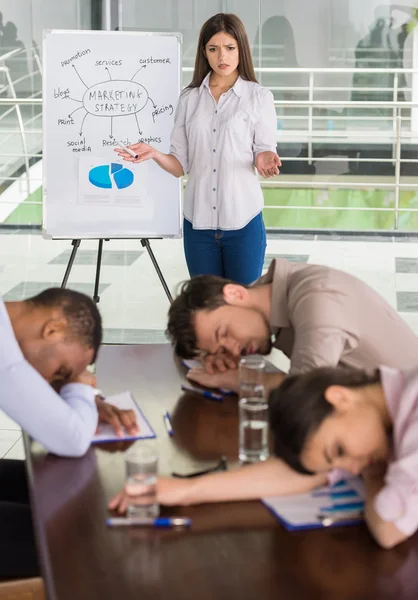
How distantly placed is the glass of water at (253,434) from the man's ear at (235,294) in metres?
0.43

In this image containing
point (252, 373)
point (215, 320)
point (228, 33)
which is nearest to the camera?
point (252, 373)

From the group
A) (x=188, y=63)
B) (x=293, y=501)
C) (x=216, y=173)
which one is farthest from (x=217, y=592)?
(x=188, y=63)

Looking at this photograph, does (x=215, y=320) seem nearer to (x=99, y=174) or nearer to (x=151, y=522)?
(x=151, y=522)

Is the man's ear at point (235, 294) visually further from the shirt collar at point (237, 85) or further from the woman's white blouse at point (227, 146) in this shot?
the shirt collar at point (237, 85)

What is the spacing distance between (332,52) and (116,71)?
2267 mm

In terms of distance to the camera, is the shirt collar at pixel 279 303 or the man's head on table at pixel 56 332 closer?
the man's head on table at pixel 56 332

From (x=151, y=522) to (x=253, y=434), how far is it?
1.13 ft

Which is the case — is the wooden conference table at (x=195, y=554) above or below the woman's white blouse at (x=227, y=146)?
below

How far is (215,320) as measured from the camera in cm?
210

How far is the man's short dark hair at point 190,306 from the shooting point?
2119 millimetres

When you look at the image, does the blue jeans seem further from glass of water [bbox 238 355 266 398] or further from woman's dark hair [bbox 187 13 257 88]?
glass of water [bbox 238 355 266 398]

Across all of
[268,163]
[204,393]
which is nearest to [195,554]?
[204,393]

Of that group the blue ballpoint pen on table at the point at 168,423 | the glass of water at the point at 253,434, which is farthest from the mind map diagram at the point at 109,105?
the glass of water at the point at 253,434

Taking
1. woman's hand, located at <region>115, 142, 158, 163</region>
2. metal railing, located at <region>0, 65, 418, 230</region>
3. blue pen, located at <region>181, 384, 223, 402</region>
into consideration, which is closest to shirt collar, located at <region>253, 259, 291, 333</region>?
blue pen, located at <region>181, 384, 223, 402</region>
